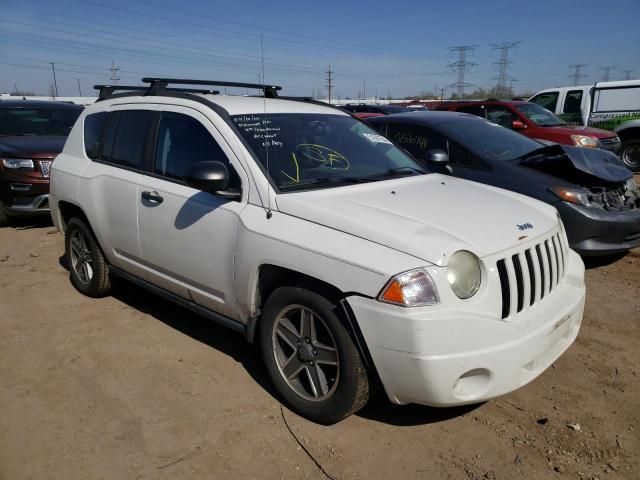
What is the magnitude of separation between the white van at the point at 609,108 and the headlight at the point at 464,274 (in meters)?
12.1

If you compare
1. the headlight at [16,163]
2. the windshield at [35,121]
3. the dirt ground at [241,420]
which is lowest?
the dirt ground at [241,420]

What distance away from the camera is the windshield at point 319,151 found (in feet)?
10.3

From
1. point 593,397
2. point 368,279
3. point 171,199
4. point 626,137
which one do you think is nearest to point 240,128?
point 171,199

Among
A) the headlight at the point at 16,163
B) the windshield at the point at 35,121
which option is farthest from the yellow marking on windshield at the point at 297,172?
the windshield at the point at 35,121

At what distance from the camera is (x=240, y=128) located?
322 centimetres

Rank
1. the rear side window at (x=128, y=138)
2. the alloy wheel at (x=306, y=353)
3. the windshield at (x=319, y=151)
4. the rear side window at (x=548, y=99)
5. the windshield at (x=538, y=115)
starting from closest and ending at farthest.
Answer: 1. the alloy wheel at (x=306, y=353)
2. the windshield at (x=319, y=151)
3. the rear side window at (x=128, y=138)
4. the windshield at (x=538, y=115)
5. the rear side window at (x=548, y=99)

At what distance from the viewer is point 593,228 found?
482 centimetres

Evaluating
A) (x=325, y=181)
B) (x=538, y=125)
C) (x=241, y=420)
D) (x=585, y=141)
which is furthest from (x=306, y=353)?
(x=538, y=125)

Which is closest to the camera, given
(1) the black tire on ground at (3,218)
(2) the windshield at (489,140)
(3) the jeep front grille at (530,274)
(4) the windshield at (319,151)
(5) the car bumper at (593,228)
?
A: (3) the jeep front grille at (530,274)

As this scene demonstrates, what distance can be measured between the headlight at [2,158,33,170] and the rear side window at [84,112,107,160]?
3.19 meters

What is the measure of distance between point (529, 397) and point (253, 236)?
189 cm

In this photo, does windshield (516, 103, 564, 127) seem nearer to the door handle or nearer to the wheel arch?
the door handle

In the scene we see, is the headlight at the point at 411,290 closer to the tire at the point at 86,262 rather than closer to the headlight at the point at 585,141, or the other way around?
the tire at the point at 86,262

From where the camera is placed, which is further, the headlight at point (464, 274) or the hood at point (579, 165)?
the hood at point (579, 165)
